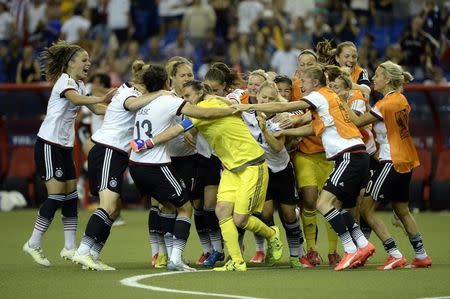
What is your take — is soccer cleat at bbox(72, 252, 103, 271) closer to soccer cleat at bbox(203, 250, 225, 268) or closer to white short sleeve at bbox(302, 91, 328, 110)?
soccer cleat at bbox(203, 250, 225, 268)

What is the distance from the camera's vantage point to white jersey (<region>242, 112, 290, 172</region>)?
12.6 m

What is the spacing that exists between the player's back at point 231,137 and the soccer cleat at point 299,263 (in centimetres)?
124

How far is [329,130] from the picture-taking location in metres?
12.1

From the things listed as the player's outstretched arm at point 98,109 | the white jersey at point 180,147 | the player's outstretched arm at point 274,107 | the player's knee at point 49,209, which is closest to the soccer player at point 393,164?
the player's outstretched arm at point 274,107

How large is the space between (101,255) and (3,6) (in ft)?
39.3

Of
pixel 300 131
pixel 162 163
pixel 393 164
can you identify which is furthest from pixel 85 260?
pixel 393 164

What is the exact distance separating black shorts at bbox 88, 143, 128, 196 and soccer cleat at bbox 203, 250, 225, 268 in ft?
3.83

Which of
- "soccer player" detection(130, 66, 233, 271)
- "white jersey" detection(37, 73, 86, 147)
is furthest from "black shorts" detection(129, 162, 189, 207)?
"white jersey" detection(37, 73, 86, 147)

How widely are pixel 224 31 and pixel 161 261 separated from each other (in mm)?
11779

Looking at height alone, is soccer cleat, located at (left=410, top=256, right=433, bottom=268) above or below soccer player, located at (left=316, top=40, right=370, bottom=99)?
below

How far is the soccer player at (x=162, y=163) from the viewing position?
12.0 metres

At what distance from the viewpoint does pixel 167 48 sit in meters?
23.4

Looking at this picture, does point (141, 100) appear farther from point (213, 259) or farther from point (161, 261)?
point (213, 259)

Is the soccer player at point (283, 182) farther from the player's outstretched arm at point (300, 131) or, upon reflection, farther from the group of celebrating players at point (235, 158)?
the player's outstretched arm at point (300, 131)
